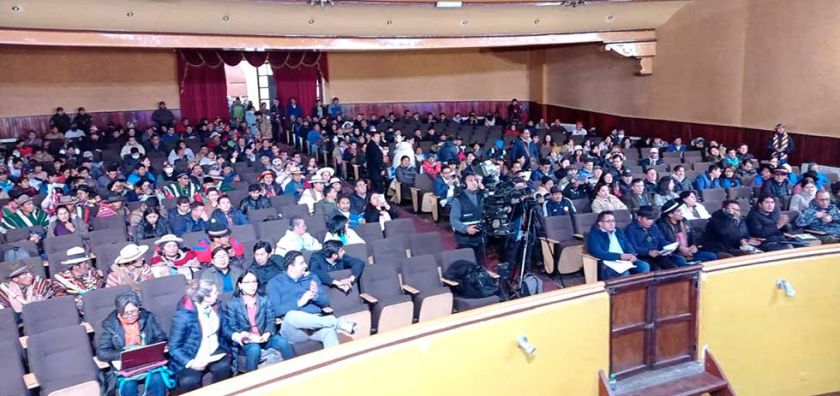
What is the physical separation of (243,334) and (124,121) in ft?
40.2

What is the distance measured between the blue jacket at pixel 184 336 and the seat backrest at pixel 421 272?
66.0 inches

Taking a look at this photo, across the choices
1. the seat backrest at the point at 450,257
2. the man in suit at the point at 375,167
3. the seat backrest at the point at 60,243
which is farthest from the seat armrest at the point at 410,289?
the man in suit at the point at 375,167

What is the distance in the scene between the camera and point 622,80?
541 inches

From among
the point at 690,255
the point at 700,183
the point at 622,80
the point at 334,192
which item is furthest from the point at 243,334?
the point at 622,80

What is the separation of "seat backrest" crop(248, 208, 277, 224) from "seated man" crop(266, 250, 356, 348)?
2.35 m

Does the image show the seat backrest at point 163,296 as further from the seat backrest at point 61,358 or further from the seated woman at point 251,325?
the seated woman at point 251,325

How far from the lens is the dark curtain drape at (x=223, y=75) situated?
1464 cm

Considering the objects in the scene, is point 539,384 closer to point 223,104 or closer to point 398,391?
point 398,391

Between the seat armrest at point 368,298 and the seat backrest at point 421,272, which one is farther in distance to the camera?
the seat backrest at point 421,272

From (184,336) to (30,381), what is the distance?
0.81m

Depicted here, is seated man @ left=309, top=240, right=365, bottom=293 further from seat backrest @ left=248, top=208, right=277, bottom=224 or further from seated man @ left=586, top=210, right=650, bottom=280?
seated man @ left=586, top=210, right=650, bottom=280

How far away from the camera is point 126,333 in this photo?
3.71 meters

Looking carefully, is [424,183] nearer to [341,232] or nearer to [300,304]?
[341,232]

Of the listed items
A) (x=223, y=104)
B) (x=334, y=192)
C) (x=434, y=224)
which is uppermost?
(x=223, y=104)
